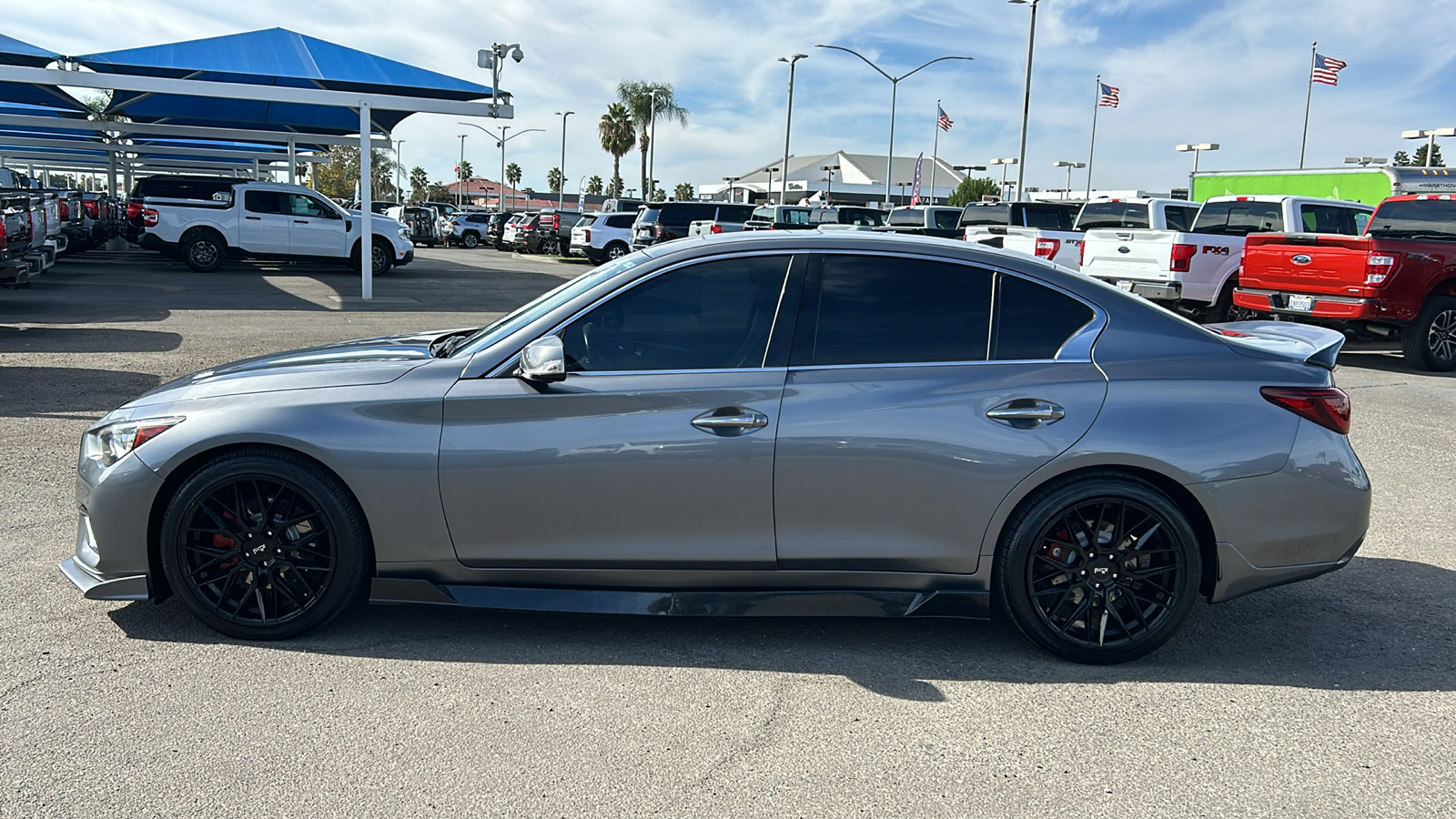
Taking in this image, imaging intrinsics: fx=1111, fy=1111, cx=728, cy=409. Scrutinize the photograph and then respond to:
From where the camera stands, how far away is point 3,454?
6930 mm

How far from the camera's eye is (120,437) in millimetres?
4117

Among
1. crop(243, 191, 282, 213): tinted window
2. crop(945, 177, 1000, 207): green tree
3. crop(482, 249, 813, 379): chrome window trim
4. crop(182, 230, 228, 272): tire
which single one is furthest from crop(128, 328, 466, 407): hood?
crop(945, 177, 1000, 207): green tree

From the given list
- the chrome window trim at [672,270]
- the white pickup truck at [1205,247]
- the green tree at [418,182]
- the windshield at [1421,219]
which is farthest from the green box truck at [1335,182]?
the green tree at [418,182]

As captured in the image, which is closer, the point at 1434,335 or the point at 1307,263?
the point at 1434,335

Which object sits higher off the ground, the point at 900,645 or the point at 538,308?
the point at 538,308

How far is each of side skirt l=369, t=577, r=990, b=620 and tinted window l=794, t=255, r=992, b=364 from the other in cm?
88

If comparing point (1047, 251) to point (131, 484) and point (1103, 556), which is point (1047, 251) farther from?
point (131, 484)

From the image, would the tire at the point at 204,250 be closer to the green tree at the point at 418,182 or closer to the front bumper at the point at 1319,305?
the front bumper at the point at 1319,305

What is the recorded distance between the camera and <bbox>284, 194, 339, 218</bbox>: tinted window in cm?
2369

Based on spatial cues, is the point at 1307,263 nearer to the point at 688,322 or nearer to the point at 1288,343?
the point at 1288,343

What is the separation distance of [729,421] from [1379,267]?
443 inches

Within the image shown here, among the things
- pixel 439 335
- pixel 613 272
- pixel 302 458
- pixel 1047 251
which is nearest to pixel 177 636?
pixel 302 458

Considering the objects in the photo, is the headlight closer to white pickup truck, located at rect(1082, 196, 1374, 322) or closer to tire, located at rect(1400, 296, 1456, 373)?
tire, located at rect(1400, 296, 1456, 373)

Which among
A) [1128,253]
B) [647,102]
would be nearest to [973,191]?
[647,102]
